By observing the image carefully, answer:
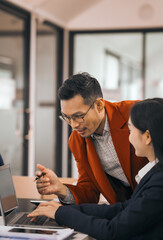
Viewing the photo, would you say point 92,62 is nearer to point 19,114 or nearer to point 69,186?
point 19,114

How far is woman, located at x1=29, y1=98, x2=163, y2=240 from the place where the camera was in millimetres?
1245

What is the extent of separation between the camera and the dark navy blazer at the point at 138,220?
1.24m

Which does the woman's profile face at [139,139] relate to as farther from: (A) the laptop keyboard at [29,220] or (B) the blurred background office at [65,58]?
(B) the blurred background office at [65,58]

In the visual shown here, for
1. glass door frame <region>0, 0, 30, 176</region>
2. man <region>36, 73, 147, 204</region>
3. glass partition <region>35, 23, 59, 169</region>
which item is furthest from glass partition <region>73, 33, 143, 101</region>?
man <region>36, 73, 147, 204</region>

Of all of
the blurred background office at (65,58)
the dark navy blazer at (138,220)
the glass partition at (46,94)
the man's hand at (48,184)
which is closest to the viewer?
the dark navy blazer at (138,220)

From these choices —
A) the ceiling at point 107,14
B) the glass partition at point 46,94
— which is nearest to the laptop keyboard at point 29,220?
the glass partition at point 46,94

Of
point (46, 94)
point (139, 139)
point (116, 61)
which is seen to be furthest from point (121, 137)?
point (116, 61)

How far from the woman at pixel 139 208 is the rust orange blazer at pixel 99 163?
1.12ft

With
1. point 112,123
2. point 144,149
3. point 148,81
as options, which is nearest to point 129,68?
point 148,81

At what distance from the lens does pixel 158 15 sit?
16.8 ft

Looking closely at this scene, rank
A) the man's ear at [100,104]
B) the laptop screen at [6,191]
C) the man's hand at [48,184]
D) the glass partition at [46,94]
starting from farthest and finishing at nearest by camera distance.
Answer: the glass partition at [46,94], the man's ear at [100,104], the man's hand at [48,184], the laptop screen at [6,191]

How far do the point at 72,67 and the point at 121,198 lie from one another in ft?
12.7

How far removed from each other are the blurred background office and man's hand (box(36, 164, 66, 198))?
105 inches

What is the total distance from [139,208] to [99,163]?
589 millimetres
